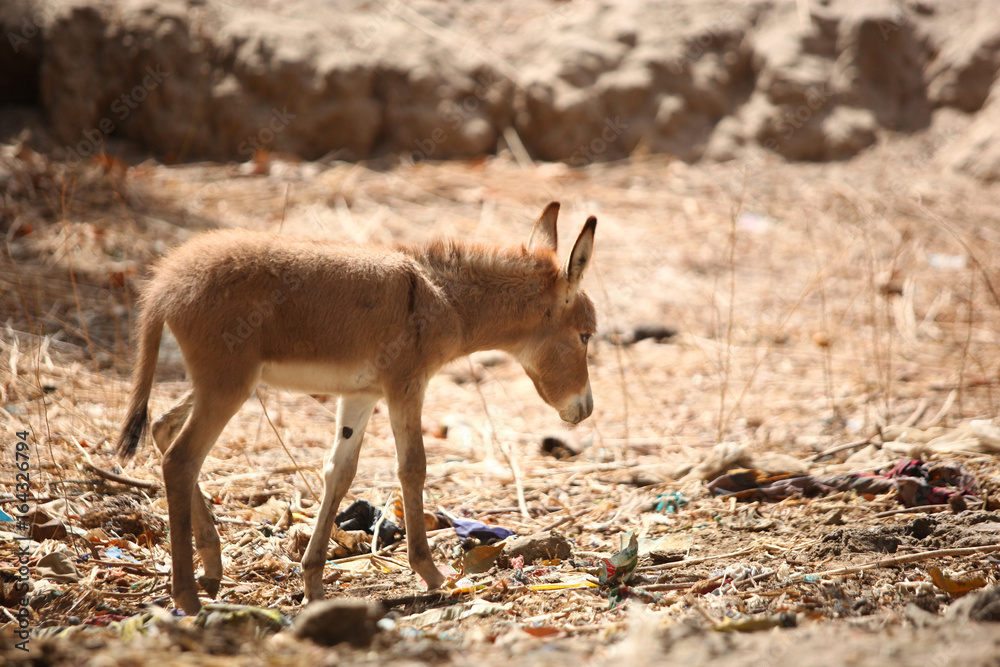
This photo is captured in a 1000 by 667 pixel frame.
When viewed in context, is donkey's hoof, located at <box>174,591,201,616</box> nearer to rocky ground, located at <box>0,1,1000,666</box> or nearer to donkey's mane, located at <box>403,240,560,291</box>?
rocky ground, located at <box>0,1,1000,666</box>

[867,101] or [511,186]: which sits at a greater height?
[867,101]

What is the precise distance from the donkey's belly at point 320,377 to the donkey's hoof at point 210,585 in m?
1.01

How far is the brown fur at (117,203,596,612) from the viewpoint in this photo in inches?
143

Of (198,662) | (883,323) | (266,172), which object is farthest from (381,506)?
(266,172)

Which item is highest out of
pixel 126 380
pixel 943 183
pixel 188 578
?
pixel 943 183

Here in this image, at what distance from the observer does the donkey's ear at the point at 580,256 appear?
4.35 m

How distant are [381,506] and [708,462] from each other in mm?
2303

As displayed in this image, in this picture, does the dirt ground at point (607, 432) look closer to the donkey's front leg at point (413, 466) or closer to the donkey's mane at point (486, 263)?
the donkey's front leg at point (413, 466)

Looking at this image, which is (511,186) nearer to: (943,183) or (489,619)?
(943,183)

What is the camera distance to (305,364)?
3924mm

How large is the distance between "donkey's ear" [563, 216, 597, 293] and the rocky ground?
1.57 metres

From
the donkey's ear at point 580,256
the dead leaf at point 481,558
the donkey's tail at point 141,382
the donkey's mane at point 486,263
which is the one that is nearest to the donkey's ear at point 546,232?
the donkey's mane at point 486,263

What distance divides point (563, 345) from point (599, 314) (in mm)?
4247

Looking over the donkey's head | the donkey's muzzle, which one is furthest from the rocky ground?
the donkey's head
